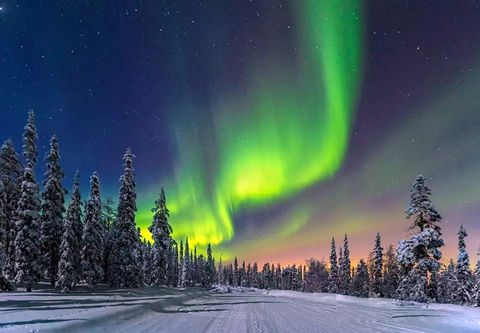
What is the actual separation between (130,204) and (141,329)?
122 feet

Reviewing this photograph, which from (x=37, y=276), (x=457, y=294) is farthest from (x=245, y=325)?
(x=457, y=294)

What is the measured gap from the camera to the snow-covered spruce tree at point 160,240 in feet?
196

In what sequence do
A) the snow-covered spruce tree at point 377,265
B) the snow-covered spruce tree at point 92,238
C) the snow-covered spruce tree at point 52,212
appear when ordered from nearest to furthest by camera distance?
1. the snow-covered spruce tree at point 52,212
2. the snow-covered spruce tree at point 92,238
3. the snow-covered spruce tree at point 377,265

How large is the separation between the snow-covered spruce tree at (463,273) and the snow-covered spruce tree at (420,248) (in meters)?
20.2

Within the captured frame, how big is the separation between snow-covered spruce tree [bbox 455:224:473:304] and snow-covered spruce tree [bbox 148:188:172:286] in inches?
1698

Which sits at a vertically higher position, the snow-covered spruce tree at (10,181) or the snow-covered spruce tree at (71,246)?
the snow-covered spruce tree at (10,181)

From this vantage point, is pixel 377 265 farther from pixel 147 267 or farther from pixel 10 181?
pixel 10 181

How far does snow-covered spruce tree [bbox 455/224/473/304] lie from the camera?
53.9 m

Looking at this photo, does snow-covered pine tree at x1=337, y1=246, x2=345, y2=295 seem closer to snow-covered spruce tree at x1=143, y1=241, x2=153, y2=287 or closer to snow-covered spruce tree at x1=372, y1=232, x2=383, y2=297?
snow-covered spruce tree at x1=372, y1=232, x2=383, y2=297

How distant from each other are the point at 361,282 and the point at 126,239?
2666 inches

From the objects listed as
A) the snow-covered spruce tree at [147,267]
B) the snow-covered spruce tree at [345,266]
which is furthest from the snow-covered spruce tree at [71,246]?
the snow-covered spruce tree at [345,266]

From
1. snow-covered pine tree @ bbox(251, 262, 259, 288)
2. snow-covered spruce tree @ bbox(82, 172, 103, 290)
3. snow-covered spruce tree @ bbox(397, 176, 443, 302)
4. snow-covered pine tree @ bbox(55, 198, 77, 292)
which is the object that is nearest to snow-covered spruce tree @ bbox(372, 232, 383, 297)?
snow-covered spruce tree @ bbox(397, 176, 443, 302)

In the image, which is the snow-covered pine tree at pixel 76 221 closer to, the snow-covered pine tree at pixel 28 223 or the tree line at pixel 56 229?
the tree line at pixel 56 229

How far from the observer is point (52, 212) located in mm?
40375
